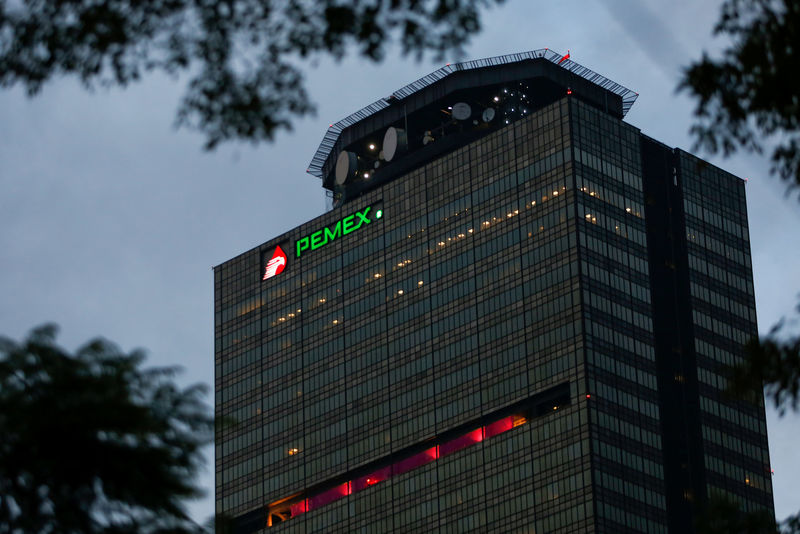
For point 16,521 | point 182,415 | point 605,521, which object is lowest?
point 16,521

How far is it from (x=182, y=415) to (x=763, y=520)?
51.1 ft

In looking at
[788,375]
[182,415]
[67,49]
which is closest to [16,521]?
[182,415]

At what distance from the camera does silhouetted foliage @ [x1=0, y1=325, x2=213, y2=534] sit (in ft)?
137

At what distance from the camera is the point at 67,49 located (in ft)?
123

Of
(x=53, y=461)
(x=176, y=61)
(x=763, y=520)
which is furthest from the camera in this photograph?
(x=763, y=520)

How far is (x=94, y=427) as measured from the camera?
4181 centimetres

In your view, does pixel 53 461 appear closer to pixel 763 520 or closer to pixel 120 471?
pixel 120 471

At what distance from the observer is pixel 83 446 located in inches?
1647

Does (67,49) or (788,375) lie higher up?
(67,49)

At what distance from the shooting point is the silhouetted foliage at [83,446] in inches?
1644

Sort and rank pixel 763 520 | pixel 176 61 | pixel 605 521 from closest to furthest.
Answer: pixel 176 61 → pixel 763 520 → pixel 605 521

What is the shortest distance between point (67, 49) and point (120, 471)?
1015cm

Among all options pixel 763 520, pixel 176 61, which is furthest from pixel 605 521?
pixel 176 61

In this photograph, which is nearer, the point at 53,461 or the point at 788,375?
the point at 53,461
